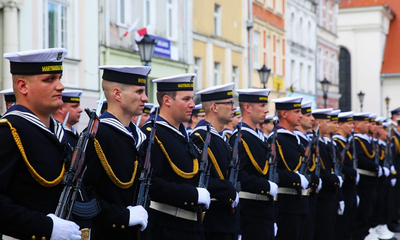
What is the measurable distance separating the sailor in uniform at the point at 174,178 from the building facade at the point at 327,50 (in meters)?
34.0

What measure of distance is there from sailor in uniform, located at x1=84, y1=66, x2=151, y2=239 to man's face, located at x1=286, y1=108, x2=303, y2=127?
3.69 m

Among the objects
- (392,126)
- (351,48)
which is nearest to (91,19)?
(392,126)

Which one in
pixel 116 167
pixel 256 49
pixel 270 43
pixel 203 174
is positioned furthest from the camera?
pixel 270 43

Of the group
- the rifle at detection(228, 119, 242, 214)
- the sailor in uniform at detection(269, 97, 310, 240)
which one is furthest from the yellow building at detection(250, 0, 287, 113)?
the rifle at detection(228, 119, 242, 214)

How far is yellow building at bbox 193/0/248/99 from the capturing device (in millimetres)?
22891

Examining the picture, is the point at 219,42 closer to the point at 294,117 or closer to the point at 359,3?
the point at 294,117

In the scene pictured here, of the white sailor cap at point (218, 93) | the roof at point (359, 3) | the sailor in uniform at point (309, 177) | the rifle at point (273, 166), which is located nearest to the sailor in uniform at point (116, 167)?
the white sailor cap at point (218, 93)

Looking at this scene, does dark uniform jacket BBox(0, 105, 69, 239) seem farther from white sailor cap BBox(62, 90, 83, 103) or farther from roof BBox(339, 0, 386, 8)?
roof BBox(339, 0, 386, 8)

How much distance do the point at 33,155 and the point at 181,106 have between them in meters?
2.01

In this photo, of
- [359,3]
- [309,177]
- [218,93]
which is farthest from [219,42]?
[359,3]

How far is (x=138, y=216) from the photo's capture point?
4031 millimetres

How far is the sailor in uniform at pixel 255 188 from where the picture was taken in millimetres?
6383

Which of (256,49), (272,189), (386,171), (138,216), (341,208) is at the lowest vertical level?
(341,208)

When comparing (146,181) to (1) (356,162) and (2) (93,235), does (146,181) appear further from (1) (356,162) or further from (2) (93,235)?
(1) (356,162)
